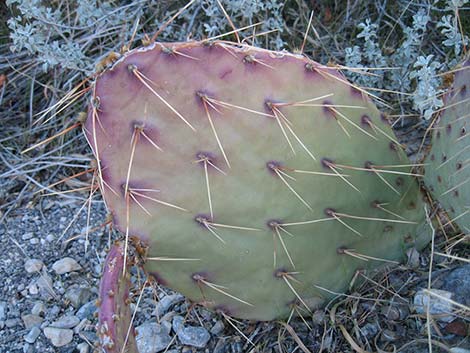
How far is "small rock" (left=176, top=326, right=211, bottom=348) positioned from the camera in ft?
5.33

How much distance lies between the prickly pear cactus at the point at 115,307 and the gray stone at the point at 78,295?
55 centimetres

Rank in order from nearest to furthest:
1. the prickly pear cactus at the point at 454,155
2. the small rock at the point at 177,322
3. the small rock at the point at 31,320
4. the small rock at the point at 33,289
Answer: the prickly pear cactus at the point at 454,155
the small rock at the point at 177,322
the small rock at the point at 31,320
the small rock at the point at 33,289

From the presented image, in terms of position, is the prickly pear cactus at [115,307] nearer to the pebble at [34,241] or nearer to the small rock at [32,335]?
the small rock at [32,335]

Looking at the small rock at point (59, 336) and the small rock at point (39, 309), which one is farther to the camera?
the small rock at point (39, 309)

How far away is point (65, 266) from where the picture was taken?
194 cm

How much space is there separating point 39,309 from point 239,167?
2.62ft

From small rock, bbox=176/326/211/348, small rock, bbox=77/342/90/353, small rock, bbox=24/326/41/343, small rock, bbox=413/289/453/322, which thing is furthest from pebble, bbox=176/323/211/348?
small rock, bbox=413/289/453/322

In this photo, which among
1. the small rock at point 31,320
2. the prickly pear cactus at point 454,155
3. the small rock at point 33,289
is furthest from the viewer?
the small rock at point 33,289

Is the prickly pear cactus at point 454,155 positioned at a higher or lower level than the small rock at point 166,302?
higher

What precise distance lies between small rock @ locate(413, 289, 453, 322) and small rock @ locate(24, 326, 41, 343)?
91cm

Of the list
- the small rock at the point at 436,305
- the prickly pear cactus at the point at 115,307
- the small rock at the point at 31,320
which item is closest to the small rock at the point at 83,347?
the small rock at the point at 31,320

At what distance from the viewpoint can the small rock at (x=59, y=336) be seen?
1.72 metres

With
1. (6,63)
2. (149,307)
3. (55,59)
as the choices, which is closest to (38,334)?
(149,307)

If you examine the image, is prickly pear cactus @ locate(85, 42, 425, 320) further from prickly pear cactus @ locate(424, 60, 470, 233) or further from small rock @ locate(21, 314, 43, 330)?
small rock @ locate(21, 314, 43, 330)
